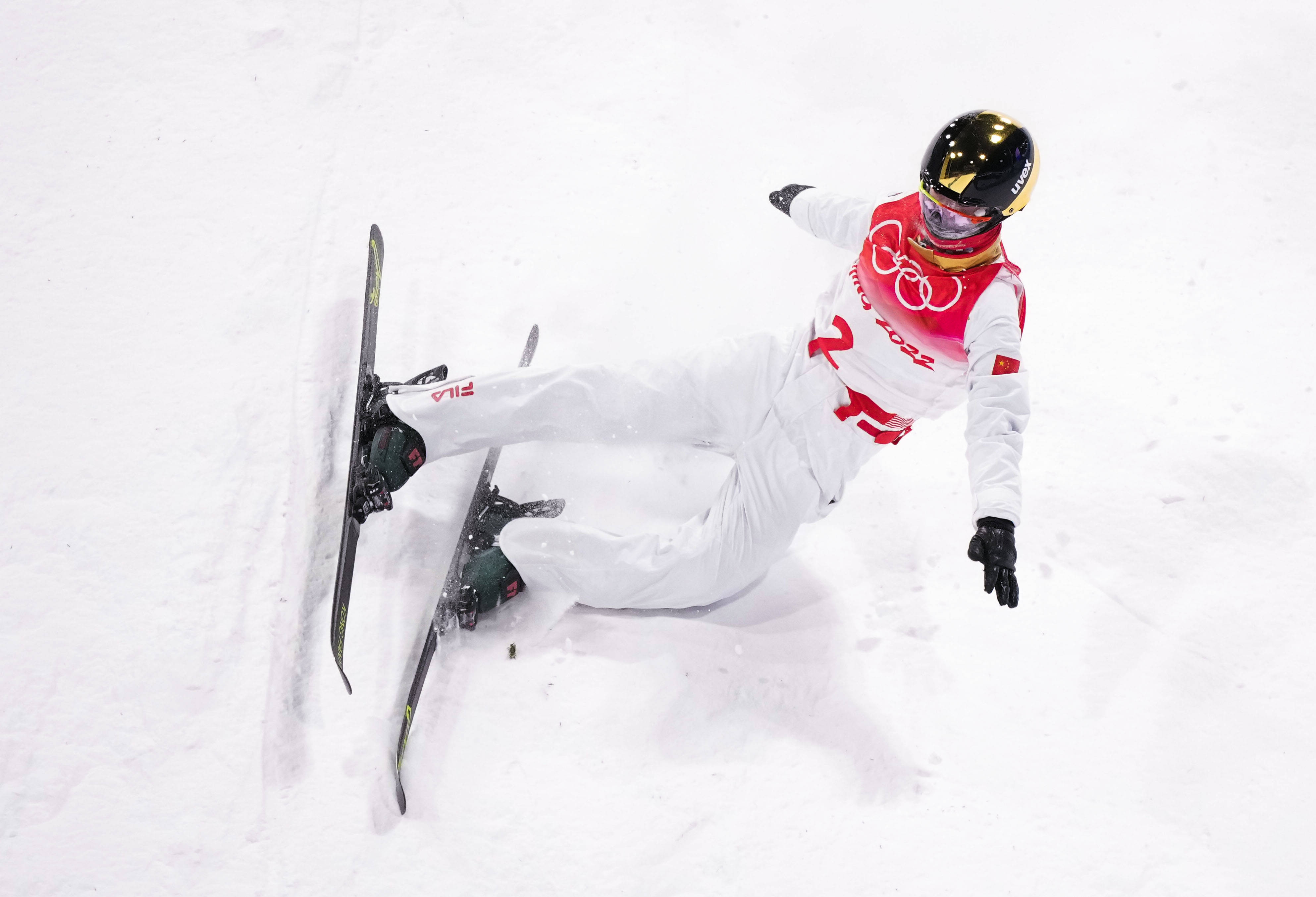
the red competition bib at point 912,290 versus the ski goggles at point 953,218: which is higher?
the ski goggles at point 953,218

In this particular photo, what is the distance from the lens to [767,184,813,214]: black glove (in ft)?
10.2

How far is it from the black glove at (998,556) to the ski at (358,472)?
5.22ft

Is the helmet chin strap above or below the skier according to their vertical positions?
above

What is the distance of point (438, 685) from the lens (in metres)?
2.86

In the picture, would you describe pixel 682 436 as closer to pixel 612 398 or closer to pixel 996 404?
pixel 612 398

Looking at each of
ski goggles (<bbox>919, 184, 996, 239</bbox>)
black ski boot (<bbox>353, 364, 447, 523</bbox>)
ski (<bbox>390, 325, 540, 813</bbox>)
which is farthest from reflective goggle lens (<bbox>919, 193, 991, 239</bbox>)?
black ski boot (<bbox>353, 364, 447, 523</bbox>)

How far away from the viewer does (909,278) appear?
262cm

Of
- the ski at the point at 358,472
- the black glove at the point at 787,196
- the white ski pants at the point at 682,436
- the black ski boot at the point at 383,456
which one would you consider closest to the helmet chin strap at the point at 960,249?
the white ski pants at the point at 682,436

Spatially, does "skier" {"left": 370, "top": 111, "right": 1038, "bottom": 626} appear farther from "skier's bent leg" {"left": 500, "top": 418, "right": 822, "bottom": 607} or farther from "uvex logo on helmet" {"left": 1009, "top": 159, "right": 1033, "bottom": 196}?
"uvex logo on helmet" {"left": 1009, "top": 159, "right": 1033, "bottom": 196}

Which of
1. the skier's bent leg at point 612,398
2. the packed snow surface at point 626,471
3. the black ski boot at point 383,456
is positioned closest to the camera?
the packed snow surface at point 626,471

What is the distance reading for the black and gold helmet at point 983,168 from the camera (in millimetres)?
2422

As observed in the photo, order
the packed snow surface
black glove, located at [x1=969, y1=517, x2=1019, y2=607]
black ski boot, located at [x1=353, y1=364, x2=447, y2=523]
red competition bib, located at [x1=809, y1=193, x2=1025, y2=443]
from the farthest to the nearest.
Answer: black ski boot, located at [x1=353, y1=364, x2=447, y2=523]
the packed snow surface
red competition bib, located at [x1=809, y1=193, x2=1025, y2=443]
black glove, located at [x1=969, y1=517, x2=1019, y2=607]

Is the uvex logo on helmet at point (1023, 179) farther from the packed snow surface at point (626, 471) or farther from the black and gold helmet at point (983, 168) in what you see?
the packed snow surface at point (626, 471)

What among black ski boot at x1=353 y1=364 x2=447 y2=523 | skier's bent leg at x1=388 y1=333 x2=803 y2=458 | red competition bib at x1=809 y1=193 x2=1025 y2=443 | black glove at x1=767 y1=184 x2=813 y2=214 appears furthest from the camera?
black glove at x1=767 y1=184 x2=813 y2=214
